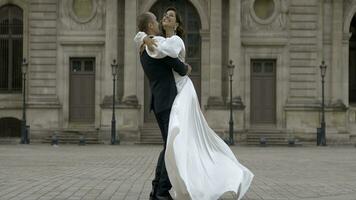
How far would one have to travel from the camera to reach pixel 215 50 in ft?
139

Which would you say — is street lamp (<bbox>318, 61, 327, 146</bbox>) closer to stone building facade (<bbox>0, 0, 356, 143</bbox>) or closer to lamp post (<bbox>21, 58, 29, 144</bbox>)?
stone building facade (<bbox>0, 0, 356, 143</bbox>)

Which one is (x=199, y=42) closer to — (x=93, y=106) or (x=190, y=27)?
(x=190, y=27)

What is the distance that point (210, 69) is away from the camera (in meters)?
42.6

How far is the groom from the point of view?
9.39m

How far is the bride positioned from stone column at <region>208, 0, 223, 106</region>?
1277 inches

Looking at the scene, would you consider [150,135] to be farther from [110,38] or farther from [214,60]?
[110,38]

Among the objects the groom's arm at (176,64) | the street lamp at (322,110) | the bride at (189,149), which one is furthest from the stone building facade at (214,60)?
the groom's arm at (176,64)

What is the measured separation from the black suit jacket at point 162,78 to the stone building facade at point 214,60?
32.7 m

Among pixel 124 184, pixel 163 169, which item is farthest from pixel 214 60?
pixel 163 169

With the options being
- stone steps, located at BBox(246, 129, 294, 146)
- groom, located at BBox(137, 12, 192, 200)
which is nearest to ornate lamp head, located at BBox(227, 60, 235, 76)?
stone steps, located at BBox(246, 129, 294, 146)

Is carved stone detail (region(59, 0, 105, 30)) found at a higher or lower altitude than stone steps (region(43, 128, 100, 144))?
higher

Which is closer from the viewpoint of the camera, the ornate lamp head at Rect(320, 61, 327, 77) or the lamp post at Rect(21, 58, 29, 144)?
the lamp post at Rect(21, 58, 29, 144)

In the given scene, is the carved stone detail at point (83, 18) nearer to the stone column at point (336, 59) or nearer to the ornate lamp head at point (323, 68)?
the ornate lamp head at point (323, 68)

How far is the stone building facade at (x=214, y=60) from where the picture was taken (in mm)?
42562
